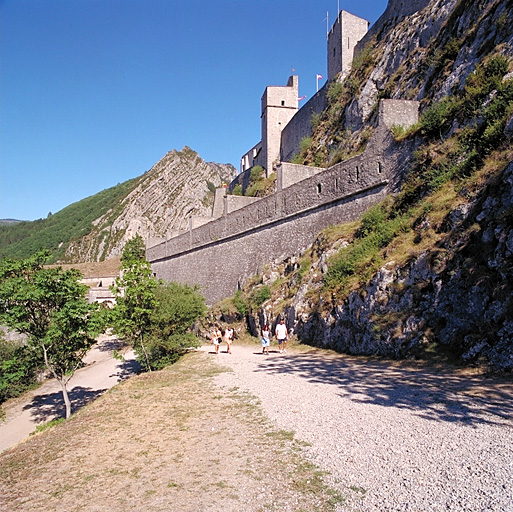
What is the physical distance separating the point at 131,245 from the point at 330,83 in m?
32.6

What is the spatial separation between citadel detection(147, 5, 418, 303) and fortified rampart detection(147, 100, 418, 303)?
0.04 meters

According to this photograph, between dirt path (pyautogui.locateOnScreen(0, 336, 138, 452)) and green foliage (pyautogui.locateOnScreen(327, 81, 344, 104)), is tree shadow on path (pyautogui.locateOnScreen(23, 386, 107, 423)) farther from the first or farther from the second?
green foliage (pyautogui.locateOnScreen(327, 81, 344, 104))

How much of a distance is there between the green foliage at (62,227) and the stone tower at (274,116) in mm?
59017

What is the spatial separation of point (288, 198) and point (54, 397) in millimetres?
14195

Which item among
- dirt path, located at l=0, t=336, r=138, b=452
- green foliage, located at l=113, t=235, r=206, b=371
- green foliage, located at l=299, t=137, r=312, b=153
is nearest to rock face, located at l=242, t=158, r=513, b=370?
green foliage, located at l=113, t=235, r=206, b=371

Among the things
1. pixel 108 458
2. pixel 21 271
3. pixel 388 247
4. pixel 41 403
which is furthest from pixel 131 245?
pixel 108 458

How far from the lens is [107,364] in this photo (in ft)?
80.5

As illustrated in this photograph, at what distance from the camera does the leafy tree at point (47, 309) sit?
41.2 feet

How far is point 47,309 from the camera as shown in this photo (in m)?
13.6

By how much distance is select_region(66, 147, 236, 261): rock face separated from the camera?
8481 cm

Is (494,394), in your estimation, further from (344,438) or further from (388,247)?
(388,247)

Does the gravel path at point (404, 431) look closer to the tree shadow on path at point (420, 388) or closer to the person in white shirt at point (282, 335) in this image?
the tree shadow on path at point (420, 388)

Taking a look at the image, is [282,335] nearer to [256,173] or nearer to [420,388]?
[420,388]

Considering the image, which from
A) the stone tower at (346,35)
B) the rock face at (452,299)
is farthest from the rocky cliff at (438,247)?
the stone tower at (346,35)
